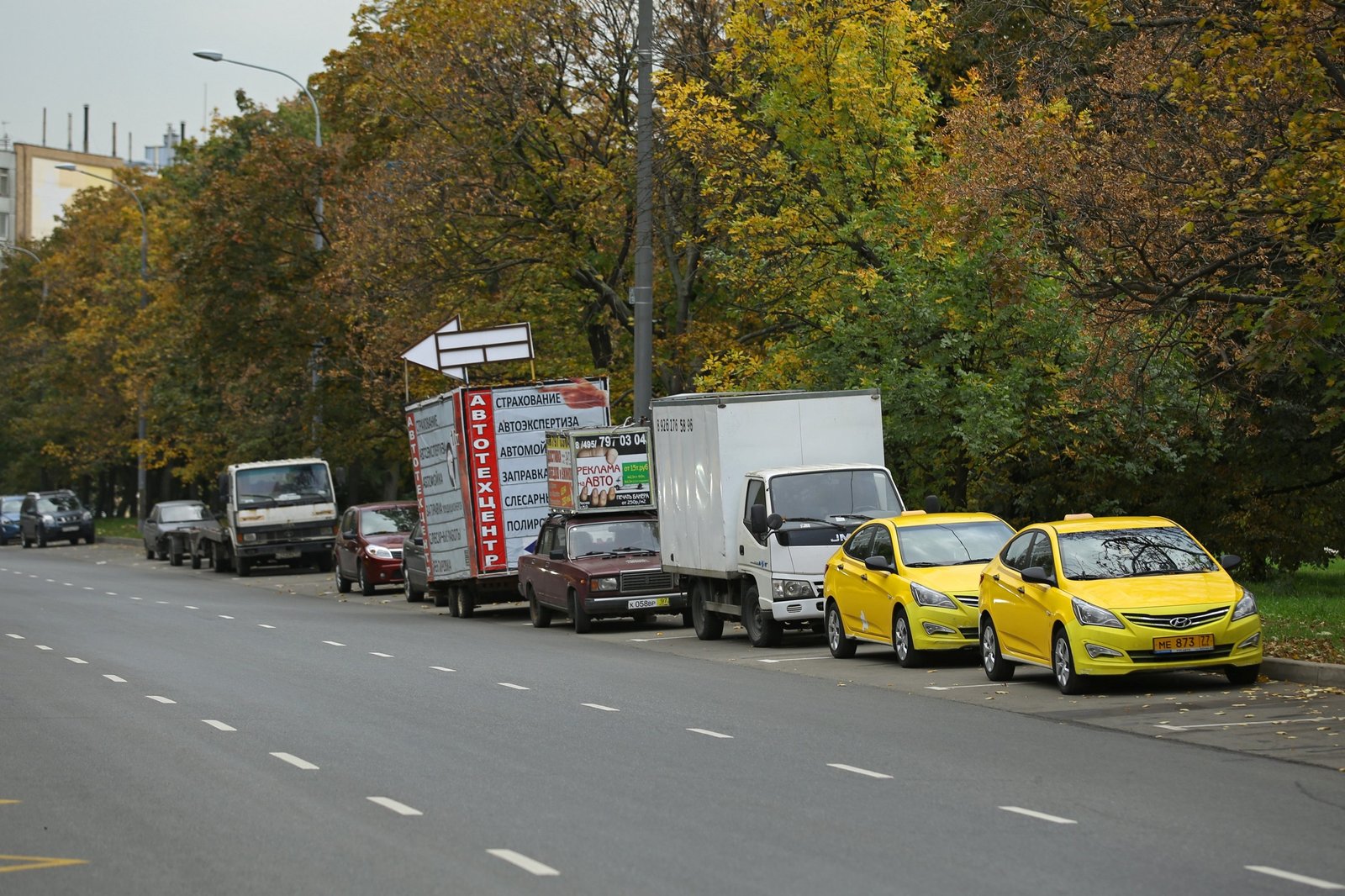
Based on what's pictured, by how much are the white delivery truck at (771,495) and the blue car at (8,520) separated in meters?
54.5

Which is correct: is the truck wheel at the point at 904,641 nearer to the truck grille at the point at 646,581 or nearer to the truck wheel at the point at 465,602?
the truck grille at the point at 646,581

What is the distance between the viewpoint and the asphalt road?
329 inches

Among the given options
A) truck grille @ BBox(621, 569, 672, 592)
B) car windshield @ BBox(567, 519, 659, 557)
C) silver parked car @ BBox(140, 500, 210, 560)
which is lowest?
truck grille @ BBox(621, 569, 672, 592)

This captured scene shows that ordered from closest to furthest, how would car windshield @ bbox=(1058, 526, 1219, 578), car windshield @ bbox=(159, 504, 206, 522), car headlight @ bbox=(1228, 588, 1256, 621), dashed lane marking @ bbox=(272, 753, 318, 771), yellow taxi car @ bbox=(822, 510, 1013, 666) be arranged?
dashed lane marking @ bbox=(272, 753, 318, 771) < car headlight @ bbox=(1228, 588, 1256, 621) < car windshield @ bbox=(1058, 526, 1219, 578) < yellow taxi car @ bbox=(822, 510, 1013, 666) < car windshield @ bbox=(159, 504, 206, 522)

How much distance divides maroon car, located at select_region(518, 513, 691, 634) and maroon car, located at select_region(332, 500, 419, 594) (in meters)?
9.59

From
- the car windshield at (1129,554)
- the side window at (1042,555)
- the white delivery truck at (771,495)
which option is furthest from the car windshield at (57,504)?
the car windshield at (1129,554)

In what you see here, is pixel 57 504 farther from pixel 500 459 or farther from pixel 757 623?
pixel 757 623

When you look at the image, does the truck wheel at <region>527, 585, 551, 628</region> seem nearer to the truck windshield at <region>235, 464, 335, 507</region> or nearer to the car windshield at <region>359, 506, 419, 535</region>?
the car windshield at <region>359, 506, 419, 535</region>

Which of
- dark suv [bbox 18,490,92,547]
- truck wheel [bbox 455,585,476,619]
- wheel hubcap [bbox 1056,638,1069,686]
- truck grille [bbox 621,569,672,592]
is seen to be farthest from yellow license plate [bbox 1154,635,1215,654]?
dark suv [bbox 18,490,92,547]

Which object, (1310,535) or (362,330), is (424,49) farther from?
(1310,535)

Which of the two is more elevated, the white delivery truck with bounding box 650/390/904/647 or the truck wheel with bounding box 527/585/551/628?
the white delivery truck with bounding box 650/390/904/647

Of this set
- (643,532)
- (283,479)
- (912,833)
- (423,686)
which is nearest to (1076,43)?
(643,532)

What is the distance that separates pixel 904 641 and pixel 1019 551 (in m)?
2.16

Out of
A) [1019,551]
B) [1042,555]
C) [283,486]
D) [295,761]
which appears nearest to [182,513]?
[283,486]
